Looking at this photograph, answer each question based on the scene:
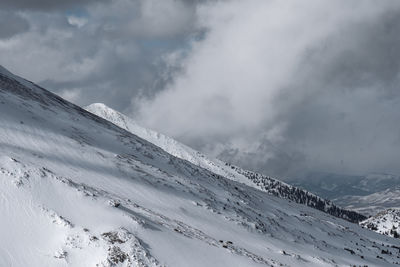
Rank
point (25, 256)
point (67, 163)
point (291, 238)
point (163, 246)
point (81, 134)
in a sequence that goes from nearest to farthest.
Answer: point (25, 256) → point (163, 246) → point (67, 163) → point (291, 238) → point (81, 134)

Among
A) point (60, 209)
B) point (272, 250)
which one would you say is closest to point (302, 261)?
point (272, 250)

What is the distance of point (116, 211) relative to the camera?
111 ft

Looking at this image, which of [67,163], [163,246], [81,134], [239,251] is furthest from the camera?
[81,134]

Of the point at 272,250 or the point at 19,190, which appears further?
the point at 272,250

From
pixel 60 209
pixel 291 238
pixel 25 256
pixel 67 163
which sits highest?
pixel 291 238

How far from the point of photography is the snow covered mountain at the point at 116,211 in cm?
2820

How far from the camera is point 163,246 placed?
101 ft

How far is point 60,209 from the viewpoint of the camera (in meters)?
32.1

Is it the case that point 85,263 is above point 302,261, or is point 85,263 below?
below

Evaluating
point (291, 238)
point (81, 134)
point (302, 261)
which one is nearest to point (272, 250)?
point (302, 261)

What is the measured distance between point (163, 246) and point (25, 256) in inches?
371

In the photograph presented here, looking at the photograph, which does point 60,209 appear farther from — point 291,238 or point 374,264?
point 374,264

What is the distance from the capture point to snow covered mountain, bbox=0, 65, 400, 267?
92.5 feet

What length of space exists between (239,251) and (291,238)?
26.6 m
